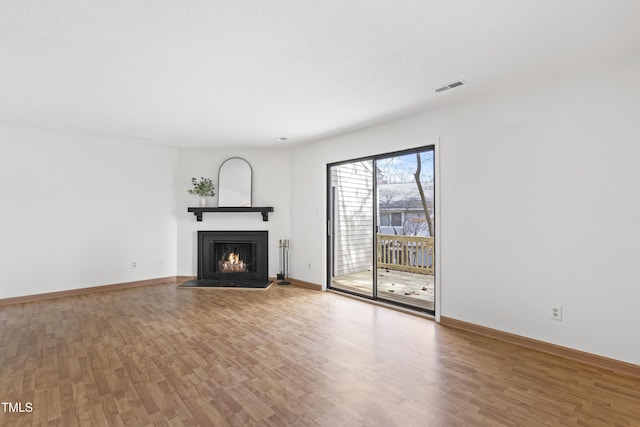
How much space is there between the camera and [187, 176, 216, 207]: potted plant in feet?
19.0

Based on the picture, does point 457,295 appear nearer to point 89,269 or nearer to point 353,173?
point 353,173

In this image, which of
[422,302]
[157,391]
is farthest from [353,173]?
[157,391]

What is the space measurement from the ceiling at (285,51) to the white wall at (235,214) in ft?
6.93

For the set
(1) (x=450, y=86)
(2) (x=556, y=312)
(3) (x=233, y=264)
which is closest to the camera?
(2) (x=556, y=312)

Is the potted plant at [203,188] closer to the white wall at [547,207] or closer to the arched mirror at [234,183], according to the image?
the arched mirror at [234,183]

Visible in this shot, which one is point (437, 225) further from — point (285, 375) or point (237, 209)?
point (237, 209)

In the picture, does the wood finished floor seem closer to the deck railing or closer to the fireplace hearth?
the deck railing

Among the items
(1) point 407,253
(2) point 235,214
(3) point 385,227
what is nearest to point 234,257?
(2) point 235,214

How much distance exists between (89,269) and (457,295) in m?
5.35

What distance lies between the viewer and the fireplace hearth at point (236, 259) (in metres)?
5.89

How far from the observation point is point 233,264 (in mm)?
6051

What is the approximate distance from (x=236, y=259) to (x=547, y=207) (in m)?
4.91

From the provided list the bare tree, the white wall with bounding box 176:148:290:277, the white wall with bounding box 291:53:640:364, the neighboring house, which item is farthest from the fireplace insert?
the white wall with bounding box 291:53:640:364

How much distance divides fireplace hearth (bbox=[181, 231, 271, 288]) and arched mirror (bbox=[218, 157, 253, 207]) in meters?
0.57
